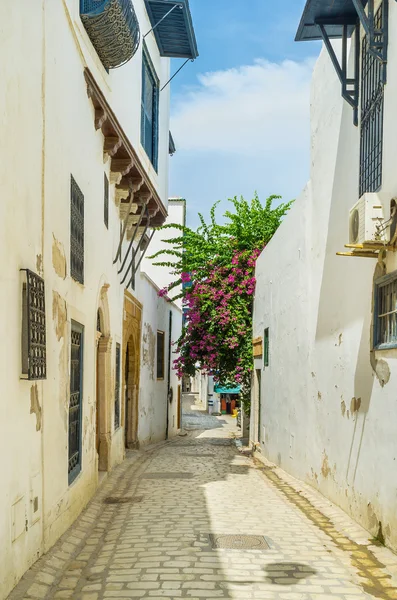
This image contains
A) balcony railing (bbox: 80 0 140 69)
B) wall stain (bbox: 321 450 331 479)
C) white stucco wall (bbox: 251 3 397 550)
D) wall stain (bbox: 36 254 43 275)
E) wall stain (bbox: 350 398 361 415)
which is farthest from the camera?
wall stain (bbox: 321 450 331 479)

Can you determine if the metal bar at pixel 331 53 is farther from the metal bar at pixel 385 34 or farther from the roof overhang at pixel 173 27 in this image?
the roof overhang at pixel 173 27

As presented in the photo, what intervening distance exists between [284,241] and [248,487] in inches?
175

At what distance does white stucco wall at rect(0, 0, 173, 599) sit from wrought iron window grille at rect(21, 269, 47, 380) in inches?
3.4

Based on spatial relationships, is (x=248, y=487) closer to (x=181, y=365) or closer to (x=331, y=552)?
(x=331, y=552)

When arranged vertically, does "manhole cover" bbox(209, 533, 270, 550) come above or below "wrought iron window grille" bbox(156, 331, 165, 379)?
below

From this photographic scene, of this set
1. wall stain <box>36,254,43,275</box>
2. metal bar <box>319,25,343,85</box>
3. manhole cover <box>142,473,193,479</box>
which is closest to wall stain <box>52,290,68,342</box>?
wall stain <box>36,254,43,275</box>

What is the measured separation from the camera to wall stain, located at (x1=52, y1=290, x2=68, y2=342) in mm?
6272

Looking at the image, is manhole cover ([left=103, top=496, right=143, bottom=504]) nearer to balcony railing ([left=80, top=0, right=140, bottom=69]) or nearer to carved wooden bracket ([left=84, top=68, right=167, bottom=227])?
carved wooden bracket ([left=84, top=68, right=167, bottom=227])

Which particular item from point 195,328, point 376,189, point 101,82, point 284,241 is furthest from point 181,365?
point 376,189

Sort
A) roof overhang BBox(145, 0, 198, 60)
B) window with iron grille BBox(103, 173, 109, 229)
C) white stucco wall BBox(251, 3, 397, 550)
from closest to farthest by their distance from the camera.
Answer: white stucco wall BBox(251, 3, 397, 550) → window with iron grille BBox(103, 173, 109, 229) → roof overhang BBox(145, 0, 198, 60)

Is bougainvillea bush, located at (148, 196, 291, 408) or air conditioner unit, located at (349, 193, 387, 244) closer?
air conditioner unit, located at (349, 193, 387, 244)

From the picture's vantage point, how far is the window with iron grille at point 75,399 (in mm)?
7387

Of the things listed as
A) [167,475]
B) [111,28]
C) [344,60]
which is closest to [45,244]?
[111,28]

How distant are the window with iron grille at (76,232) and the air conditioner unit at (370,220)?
114 inches
